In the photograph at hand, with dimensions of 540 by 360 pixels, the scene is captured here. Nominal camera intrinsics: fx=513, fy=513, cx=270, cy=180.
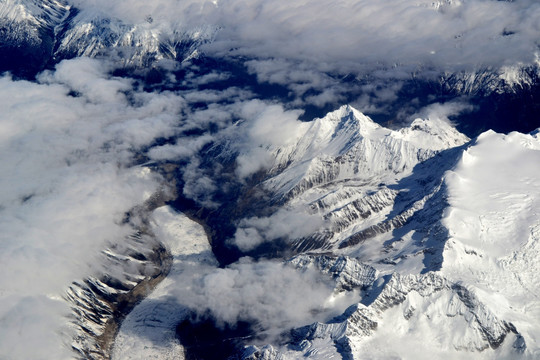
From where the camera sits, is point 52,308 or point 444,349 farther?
point 52,308

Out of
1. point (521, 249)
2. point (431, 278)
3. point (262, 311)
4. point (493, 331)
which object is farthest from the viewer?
point (262, 311)

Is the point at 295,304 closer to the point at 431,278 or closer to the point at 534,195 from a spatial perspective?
the point at 431,278

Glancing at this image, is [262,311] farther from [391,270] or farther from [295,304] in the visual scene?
[391,270]

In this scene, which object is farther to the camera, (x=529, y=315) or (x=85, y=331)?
(x=85, y=331)

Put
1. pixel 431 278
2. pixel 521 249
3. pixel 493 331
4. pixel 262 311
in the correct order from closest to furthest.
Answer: pixel 493 331, pixel 431 278, pixel 521 249, pixel 262 311

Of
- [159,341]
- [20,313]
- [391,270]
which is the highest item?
[20,313]

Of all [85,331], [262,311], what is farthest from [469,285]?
[85,331]

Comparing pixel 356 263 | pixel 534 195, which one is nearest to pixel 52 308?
pixel 356 263

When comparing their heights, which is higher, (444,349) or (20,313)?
(20,313)

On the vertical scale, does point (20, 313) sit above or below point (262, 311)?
above
